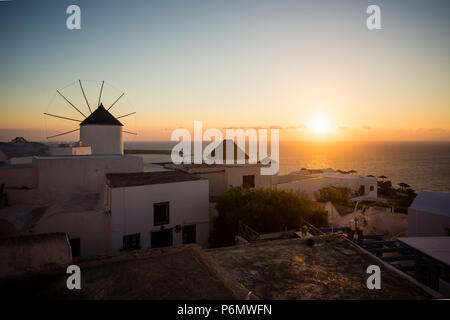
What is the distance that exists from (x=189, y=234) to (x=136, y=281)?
1129 cm

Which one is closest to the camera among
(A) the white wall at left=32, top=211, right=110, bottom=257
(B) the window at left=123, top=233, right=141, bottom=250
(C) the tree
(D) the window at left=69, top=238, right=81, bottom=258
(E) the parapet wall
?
(E) the parapet wall

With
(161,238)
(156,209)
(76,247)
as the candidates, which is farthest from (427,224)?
(76,247)

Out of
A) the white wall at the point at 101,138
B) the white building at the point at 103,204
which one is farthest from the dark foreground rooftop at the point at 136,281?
the white wall at the point at 101,138

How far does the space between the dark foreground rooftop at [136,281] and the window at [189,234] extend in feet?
33.8

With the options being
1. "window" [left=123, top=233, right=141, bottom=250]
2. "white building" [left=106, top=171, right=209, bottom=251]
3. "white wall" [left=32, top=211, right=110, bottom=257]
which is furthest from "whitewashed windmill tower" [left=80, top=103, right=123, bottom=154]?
"window" [left=123, top=233, right=141, bottom=250]

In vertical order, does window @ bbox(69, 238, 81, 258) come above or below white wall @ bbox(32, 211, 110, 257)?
below

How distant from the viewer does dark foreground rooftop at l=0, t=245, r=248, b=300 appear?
3246mm

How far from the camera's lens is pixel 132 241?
13.0 metres

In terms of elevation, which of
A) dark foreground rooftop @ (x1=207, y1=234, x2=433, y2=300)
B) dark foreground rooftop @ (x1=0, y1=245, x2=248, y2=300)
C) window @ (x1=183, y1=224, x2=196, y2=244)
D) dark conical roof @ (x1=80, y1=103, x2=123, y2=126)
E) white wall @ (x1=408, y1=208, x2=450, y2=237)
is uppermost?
dark conical roof @ (x1=80, y1=103, x2=123, y2=126)

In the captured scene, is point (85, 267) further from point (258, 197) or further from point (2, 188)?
point (2, 188)

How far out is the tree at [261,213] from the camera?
45.6 feet

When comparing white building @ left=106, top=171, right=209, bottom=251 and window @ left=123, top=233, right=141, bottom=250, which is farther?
window @ left=123, top=233, right=141, bottom=250

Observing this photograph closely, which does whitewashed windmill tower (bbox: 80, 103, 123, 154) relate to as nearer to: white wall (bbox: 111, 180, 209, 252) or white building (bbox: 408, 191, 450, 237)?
white wall (bbox: 111, 180, 209, 252)
